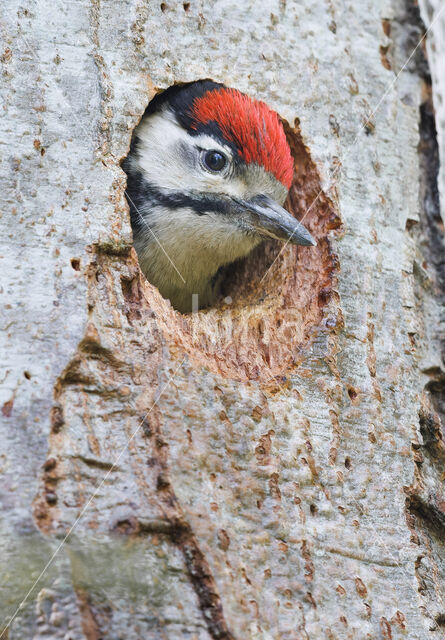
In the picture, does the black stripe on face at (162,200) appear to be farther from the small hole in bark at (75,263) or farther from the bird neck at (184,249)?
the small hole in bark at (75,263)

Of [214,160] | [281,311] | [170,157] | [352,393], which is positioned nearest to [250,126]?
[214,160]

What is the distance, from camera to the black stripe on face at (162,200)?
3447 millimetres

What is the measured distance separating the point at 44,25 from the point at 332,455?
5.50ft

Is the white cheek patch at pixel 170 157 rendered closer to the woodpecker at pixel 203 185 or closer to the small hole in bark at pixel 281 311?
the woodpecker at pixel 203 185

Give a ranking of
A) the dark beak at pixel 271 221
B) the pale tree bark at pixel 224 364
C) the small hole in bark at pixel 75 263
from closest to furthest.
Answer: the pale tree bark at pixel 224 364 < the small hole in bark at pixel 75 263 < the dark beak at pixel 271 221

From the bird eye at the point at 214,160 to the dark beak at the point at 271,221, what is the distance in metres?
0.16

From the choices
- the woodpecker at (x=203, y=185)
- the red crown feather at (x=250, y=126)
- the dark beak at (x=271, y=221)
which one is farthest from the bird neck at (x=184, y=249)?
the red crown feather at (x=250, y=126)

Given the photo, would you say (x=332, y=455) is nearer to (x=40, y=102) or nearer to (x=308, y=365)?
(x=308, y=365)

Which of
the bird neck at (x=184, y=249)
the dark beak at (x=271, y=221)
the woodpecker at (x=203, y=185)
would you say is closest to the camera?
the dark beak at (x=271, y=221)

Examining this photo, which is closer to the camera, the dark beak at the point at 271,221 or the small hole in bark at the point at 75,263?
the small hole in bark at the point at 75,263

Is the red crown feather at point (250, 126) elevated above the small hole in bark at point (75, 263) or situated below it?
above

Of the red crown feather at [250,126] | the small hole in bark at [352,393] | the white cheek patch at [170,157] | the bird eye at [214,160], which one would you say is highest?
the red crown feather at [250,126]

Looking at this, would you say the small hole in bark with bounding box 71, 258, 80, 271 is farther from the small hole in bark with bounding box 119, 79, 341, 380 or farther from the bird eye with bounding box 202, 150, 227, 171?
the bird eye with bounding box 202, 150, 227, 171

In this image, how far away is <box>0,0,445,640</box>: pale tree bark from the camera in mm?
2008
